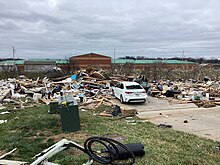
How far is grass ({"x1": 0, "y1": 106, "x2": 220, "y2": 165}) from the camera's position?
649 centimetres

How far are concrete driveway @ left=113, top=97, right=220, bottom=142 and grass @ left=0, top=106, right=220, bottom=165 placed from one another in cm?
186

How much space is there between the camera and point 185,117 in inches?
548

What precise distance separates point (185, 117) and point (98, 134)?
268 inches

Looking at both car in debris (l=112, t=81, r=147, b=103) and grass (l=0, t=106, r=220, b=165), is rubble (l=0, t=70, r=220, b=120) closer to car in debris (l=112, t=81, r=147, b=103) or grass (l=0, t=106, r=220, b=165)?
car in debris (l=112, t=81, r=147, b=103)

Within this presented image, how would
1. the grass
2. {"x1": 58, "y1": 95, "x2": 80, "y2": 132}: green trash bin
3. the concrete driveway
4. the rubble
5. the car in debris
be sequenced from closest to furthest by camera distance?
1. the grass
2. {"x1": 58, "y1": 95, "x2": 80, "y2": 132}: green trash bin
3. the concrete driveway
4. the rubble
5. the car in debris

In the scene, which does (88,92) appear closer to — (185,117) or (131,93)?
(131,93)

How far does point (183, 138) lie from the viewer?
8602mm

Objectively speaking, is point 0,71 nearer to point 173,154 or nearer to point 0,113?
point 0,113

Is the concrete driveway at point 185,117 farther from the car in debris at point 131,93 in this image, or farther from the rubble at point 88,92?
the rubble at point 88,92

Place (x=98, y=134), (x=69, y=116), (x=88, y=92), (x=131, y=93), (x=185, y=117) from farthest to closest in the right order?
1. (x=88, y=92)
2. (x=131, y=93)
3. (x=185, y=117)
4. (x=69, y=116)
5. (x=98, y=134)

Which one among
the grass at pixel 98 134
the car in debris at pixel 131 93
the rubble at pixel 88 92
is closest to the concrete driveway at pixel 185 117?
the car in debris at pixel 131 93

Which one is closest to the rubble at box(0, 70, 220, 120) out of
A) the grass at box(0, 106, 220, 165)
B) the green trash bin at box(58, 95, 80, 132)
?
the grass at box(0, 106, 220, 165)

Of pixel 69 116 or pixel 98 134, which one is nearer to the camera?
pixel 98 134

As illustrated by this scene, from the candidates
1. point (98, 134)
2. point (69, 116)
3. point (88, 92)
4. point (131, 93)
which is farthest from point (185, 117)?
point (88, 92)
